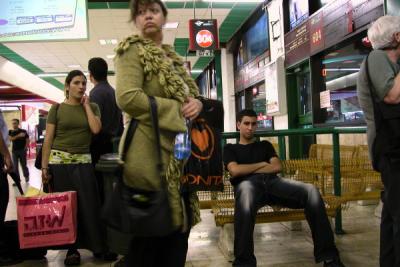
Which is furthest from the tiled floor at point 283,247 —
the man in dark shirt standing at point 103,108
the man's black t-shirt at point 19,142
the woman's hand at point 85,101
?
the man's black t-shirt at point 19,142

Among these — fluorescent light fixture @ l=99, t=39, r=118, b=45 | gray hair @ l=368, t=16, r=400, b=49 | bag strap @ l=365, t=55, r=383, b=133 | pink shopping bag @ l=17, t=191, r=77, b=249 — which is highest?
fluorescent light fixture @ l=99, t=39, r=118, b=45

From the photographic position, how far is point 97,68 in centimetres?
317

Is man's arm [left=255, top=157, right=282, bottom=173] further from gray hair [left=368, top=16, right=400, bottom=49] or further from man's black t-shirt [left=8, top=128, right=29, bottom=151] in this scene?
man's black t-shirt [left=8, top=128, right=29, bottom=151]

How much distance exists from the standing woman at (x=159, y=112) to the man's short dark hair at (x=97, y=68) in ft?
5.94

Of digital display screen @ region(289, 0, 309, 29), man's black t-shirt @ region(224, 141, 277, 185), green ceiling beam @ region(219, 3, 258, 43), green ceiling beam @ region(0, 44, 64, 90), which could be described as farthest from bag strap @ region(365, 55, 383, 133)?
green ceiling beam @ region(0, 44, 64, 90)

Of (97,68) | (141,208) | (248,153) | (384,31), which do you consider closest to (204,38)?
(97,68)

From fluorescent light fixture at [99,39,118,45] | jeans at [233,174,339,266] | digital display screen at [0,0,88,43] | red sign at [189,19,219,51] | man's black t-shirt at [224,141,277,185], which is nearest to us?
jeans at [233,174,339,266]

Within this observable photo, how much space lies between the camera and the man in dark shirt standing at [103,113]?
3125mm

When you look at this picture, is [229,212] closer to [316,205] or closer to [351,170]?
[316,205]

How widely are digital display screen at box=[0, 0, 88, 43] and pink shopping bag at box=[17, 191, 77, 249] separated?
3.18 metres

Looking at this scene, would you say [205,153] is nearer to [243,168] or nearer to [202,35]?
[243,168]

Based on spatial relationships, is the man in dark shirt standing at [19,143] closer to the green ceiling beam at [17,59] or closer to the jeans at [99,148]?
the green ceiling beam at [17,59]

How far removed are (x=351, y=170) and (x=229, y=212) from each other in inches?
66.7

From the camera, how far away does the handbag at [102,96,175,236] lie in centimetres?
125
